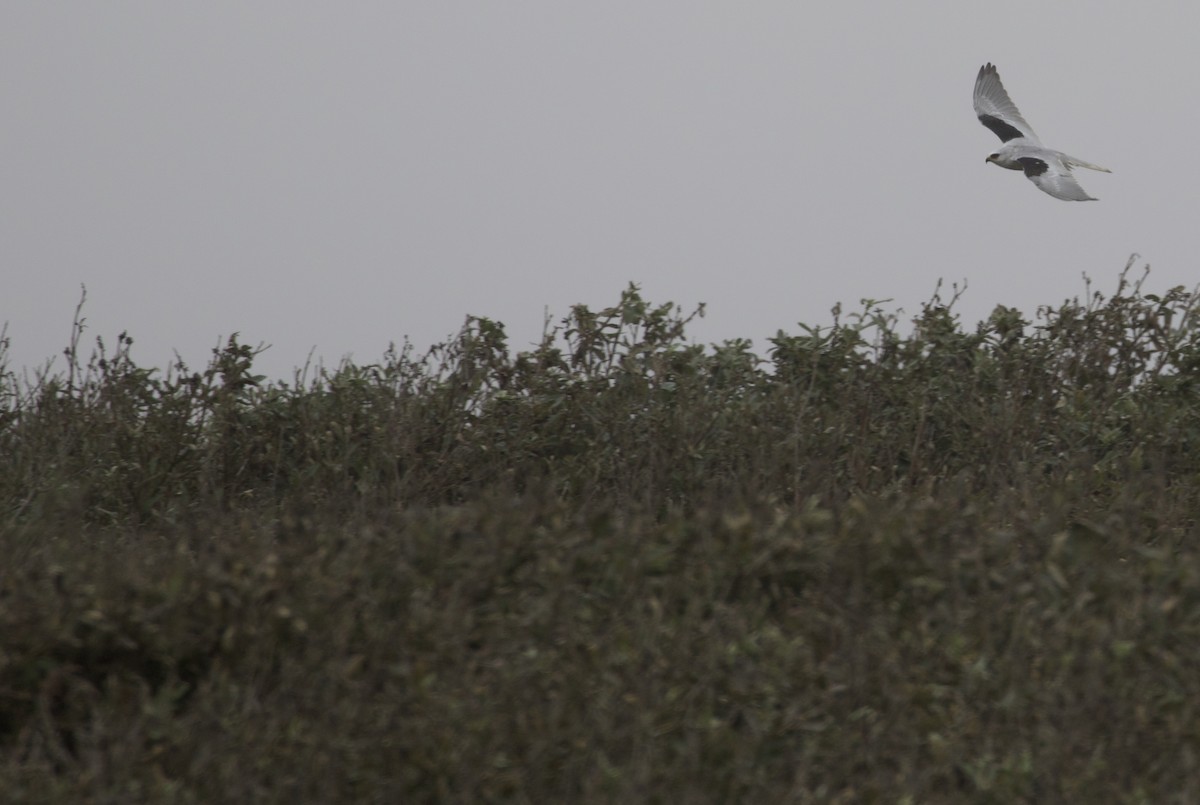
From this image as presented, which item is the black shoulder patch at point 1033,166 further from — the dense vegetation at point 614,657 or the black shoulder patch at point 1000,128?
the dense vegetation at point 614,657

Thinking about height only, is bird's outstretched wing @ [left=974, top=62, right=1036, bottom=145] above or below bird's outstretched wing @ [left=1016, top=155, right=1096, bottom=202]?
above

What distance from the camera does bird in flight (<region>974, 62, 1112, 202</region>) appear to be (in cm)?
887

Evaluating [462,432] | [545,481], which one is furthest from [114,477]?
[545,481]

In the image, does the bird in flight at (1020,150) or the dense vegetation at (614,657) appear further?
the bird in flight at (1020,150)

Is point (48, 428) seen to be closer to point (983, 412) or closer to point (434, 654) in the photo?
point (434, 654)

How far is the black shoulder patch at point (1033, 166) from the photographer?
912cm

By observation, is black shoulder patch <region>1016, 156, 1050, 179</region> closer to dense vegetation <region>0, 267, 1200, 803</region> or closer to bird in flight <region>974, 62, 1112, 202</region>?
bird in flight <region>974, 62, 1112, 202</region>

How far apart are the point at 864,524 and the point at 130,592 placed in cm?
248

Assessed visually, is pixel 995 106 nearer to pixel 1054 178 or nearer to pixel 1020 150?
pixel 1020 150

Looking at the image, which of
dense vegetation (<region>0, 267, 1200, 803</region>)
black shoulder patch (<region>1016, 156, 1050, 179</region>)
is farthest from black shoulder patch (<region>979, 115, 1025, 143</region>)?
dense vegetation (<region>0, 267, 1200, 803</region>)

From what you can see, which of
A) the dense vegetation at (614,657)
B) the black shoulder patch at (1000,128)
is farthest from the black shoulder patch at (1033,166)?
the dense vegetation at (614,657)

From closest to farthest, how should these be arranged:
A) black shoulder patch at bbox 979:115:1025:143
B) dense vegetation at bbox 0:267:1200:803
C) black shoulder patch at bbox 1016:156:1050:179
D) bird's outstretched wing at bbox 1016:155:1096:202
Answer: dense vegetation at bbox 0:267:1200:803 → bird's outstretched wing at bbox 1016:155:1096:202 → black shoulder patch at bbox 1016:156:1050:179 → black shoulder patch at bbox 979:115:1025:143

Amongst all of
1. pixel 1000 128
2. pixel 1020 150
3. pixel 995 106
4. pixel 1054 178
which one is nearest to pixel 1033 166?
pixel 1054 178

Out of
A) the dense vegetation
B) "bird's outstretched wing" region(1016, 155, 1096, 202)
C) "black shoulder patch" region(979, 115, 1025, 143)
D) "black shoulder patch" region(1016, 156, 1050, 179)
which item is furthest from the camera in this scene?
"black shoulder patch" region(979, 115, 1025, 143)
